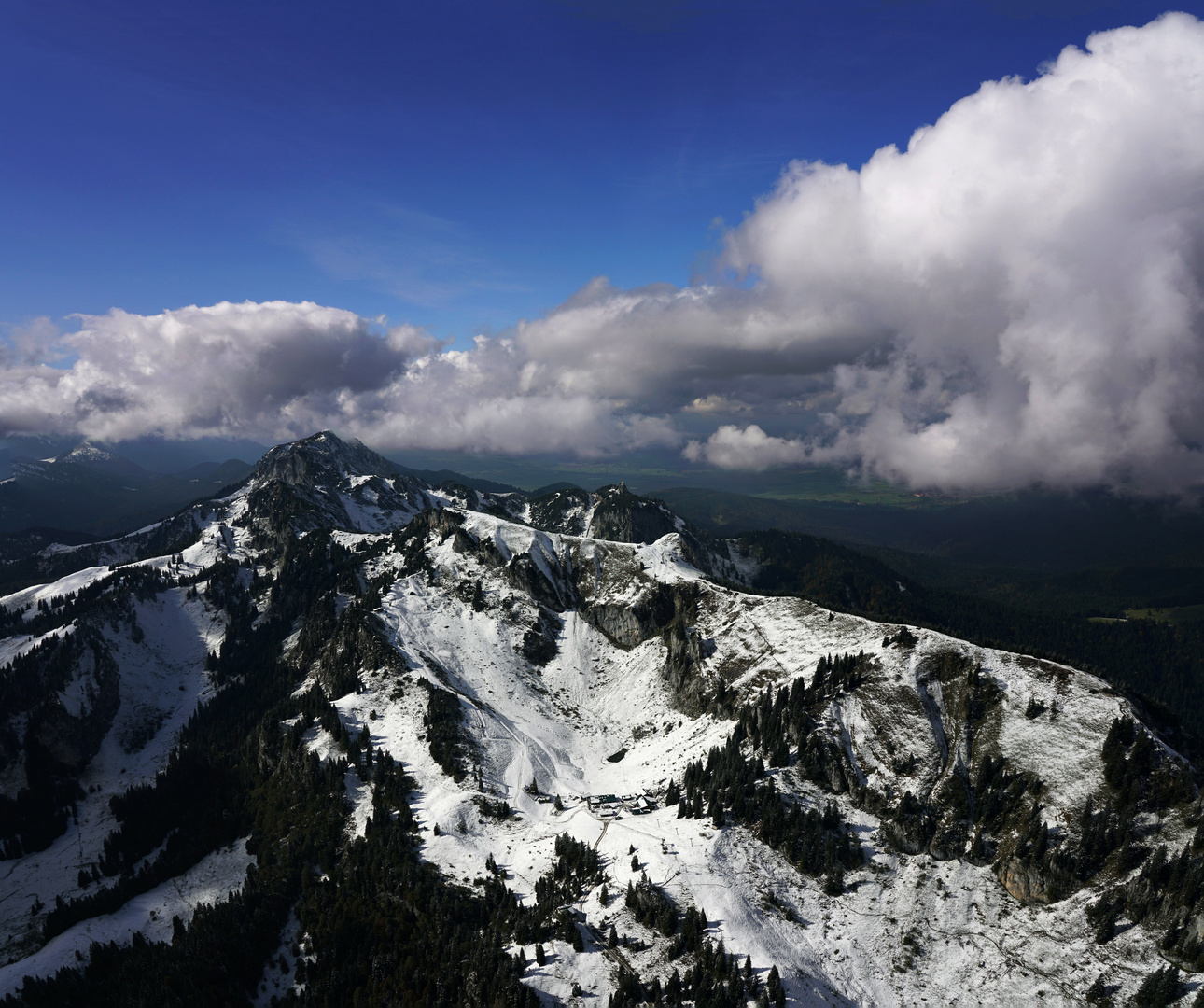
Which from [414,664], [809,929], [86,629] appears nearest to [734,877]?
[809,929]

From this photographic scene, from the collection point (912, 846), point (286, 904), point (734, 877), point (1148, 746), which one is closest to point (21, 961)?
point (286, 904)

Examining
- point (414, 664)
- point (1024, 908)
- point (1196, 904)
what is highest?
point (414, 664)

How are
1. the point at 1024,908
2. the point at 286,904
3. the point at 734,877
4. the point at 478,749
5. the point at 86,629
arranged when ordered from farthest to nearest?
the point at 86,629, the point at 478,749, the point at 286,904, the point at 734,877, the point at 1024,908

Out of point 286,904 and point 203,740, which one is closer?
point 286,904

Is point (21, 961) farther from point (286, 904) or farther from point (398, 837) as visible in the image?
point (398, 837)

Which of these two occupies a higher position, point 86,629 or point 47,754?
point 86,629

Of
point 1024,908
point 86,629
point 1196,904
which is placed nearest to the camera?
point 1196,904

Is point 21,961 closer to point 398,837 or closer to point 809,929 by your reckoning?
point 398,837
